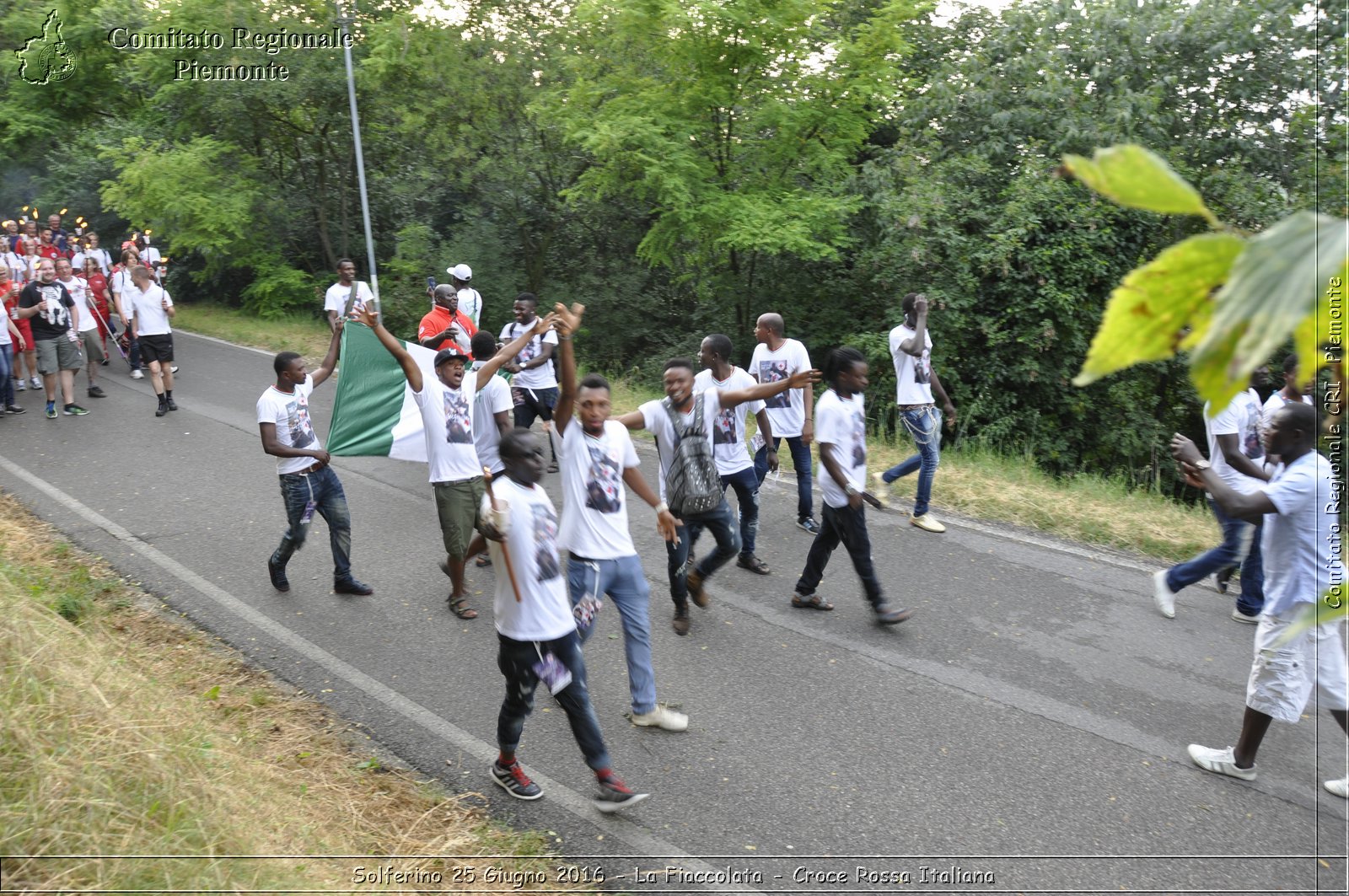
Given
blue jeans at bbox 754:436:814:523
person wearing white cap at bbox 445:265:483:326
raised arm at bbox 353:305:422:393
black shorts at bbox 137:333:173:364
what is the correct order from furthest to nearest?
1. black shorts at bbox 137:333:173:364
2. person wearing white cap at bbox 445:265:483:326
3. blue jeans at bbox 754:436:814:523
4. raised arm at bbox 353:305:422:393

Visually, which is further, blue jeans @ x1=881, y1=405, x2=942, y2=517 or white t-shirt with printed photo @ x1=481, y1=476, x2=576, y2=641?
blue jeans @ x1=881, y1=405, x2=942, y2=517

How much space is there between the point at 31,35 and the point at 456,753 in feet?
97.6

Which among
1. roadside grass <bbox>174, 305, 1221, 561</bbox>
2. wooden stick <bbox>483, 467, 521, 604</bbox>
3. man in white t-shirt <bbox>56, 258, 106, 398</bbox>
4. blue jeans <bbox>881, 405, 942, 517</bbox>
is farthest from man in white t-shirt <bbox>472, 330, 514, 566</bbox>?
man in white t-shirt <bbox>56, 258, 106, 398</bbox>

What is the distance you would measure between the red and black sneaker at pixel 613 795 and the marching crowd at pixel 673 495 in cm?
1

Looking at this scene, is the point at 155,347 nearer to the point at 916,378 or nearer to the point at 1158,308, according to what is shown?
the point at 916,378

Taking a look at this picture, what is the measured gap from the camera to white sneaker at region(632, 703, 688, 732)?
555 centimetres

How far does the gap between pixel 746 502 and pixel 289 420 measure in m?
3.51

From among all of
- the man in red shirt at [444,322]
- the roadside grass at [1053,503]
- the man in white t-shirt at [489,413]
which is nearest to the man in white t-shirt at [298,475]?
the man in white t-shirt at [489,413]

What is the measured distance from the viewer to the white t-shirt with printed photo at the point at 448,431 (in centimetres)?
703

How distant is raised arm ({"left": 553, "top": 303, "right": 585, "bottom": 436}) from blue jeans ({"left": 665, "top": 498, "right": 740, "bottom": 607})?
1.44 m

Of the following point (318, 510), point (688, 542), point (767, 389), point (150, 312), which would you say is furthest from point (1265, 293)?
point (150, 312)

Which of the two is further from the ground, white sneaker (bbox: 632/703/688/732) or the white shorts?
the white shorts

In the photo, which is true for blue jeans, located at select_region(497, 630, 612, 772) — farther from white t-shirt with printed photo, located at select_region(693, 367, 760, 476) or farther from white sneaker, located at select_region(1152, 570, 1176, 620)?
white sneaker, located at select_region(1152, 570, 1176, 620)

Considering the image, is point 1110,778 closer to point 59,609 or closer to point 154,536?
point 59,609
